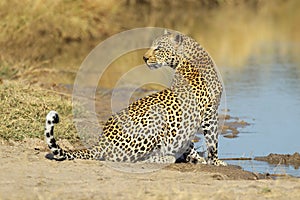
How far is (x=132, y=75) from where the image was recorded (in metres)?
14.2

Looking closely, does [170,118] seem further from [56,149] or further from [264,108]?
[264,108]

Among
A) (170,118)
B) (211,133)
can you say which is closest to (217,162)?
(211,133)

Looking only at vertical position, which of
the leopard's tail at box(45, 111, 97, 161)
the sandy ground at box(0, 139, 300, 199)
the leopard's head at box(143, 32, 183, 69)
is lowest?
the sandy ground at box(0, 139, 300, 199)

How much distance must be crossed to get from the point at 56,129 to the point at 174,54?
1.79 metres

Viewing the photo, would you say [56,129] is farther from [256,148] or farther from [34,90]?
[256,148]

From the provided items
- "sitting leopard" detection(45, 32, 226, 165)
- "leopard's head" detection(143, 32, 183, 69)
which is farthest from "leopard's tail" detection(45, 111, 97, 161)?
"leopard's head" detection(143, 32, 183, 69)

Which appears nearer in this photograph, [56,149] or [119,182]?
[119,182]

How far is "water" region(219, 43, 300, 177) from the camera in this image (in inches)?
359

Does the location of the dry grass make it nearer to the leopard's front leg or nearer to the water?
the leopard's front leg

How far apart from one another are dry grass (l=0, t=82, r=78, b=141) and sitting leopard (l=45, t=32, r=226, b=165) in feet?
4.49

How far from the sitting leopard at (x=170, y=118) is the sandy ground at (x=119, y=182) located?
218 mm

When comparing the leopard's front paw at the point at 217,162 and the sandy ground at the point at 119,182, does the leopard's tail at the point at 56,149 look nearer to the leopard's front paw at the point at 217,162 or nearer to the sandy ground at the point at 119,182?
the sandy ground at the point at 119,182

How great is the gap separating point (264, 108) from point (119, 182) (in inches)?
222

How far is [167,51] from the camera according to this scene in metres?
8.14
